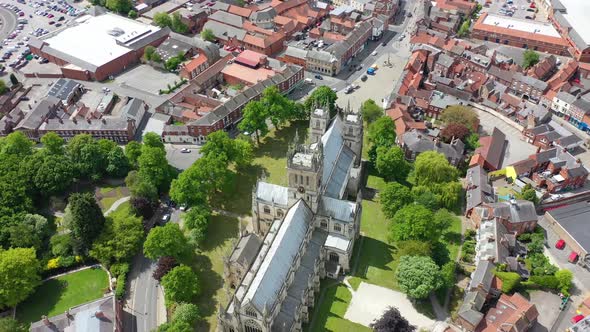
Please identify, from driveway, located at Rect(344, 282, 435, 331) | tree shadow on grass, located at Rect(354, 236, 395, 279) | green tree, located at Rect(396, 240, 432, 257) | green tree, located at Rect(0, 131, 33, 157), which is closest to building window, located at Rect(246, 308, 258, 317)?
driveway, located at Rect(344, 282, 435, 331)

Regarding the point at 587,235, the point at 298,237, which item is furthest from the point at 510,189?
the point at 298,237

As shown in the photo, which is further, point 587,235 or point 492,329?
point 587,235

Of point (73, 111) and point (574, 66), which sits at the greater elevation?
point (574, 66)

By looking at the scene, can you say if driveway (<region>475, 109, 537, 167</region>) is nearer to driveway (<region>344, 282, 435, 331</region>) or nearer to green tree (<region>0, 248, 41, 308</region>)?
driveway (<region>344, 282, 435, 331</region>)

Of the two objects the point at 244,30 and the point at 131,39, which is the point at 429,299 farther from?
the point at 131,39

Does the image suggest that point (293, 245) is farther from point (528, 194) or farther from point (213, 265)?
point (528, 194)

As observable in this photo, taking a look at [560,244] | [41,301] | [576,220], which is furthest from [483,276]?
[41,301]
